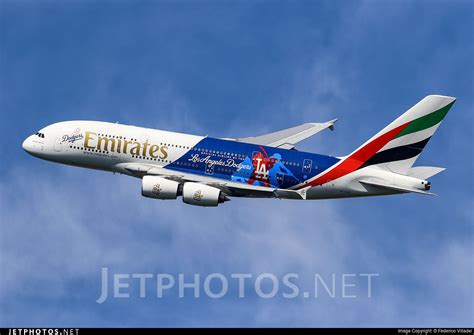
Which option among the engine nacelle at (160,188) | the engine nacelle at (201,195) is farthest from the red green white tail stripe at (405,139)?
the engine nacelle at (160,188)

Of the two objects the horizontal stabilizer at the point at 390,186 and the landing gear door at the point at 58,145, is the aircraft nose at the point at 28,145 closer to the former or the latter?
the landing gear door at the point at 58,145

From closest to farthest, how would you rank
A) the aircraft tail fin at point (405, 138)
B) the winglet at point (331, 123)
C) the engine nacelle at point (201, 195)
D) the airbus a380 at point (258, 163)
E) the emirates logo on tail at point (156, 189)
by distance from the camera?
the engine nacelle at point (201, 195), the emirates logo on tail at point (156, 189), the airbus a380 at point (258, 163), the aircraft tail fin at point (405, 138), the winglet at point (331, 123)

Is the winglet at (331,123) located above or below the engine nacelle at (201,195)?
above

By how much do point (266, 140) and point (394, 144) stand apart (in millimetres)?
11784

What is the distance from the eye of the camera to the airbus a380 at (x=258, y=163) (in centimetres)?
8712

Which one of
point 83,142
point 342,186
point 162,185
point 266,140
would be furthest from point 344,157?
point 83,142

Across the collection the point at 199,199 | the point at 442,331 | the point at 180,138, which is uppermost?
the point at 180,138

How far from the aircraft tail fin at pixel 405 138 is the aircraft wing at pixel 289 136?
7253 millimetres

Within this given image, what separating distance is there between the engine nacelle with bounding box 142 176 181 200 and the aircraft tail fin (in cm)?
1488

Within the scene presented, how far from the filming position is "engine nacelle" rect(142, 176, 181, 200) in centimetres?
8656

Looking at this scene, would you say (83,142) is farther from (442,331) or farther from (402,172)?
(442,331)

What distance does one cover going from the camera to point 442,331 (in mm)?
74375

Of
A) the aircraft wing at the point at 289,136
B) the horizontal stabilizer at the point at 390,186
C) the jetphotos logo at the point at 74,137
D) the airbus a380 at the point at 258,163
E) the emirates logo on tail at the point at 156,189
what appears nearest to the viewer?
the emirates logo on tail at the point at 156,189

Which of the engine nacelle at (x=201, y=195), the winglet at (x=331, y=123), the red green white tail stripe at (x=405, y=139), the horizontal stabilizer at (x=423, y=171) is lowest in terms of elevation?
the engine nacelle at (x=201, y=195)
